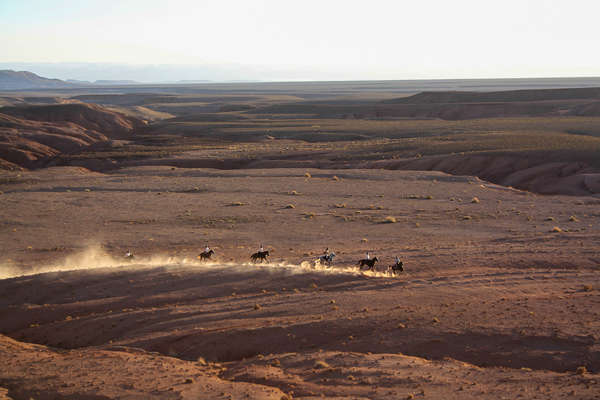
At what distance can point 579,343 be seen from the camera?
12156mm

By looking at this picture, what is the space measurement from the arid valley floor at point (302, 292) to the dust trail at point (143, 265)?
0.44 ft

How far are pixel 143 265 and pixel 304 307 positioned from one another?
7827 millimetres

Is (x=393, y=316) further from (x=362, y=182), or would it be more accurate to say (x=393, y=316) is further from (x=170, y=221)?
(x=362, y=182)

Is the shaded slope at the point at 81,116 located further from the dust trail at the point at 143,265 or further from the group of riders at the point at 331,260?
the group of riders at the point at 331,260

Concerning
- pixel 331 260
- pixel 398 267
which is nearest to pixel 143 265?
pixel 331 260

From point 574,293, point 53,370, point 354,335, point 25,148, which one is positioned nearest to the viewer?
point 53,370

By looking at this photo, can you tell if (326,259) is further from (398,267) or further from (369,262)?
(398,267)

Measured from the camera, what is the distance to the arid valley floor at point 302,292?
10992mm

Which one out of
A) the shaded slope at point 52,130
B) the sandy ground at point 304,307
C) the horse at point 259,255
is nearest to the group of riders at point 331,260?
the horse at point 259,255

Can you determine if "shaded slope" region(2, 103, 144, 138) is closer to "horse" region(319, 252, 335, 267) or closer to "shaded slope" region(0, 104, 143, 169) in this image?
"shaded slope" region(0, 104, 143, 169)

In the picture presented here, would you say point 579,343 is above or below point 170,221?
above

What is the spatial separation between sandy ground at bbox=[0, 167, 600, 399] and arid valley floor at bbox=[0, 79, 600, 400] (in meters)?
0.07

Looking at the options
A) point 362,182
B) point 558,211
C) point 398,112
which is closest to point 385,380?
point 558,211

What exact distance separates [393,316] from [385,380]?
3.54 meters
